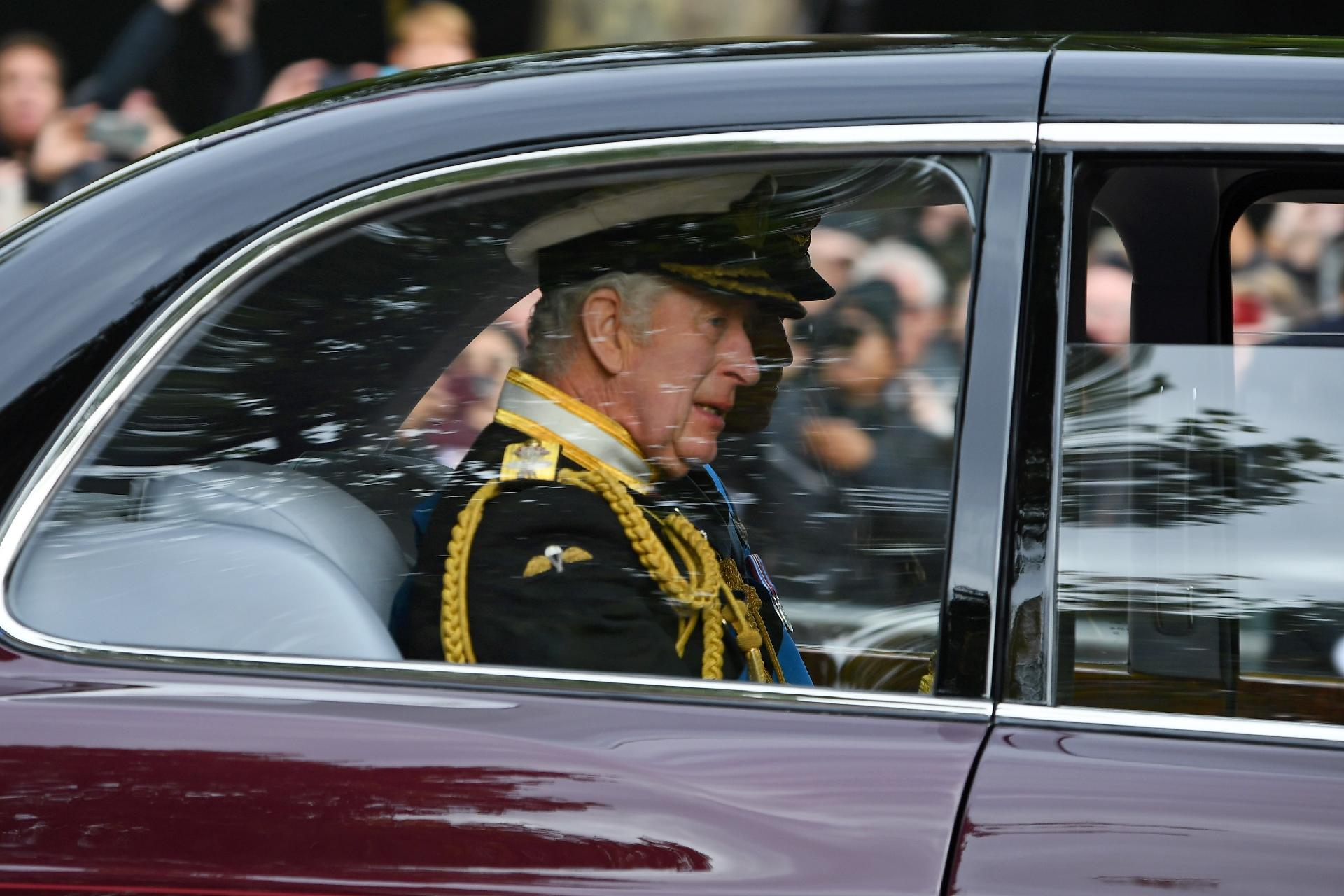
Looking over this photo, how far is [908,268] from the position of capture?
56.4 inches

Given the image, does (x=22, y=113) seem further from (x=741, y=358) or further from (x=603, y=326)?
(x=741, y=358)

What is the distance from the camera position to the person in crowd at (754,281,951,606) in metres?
1.41

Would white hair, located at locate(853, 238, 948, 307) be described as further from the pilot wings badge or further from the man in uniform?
the pilot wings badge

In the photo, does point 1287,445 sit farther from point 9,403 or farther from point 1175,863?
point 9,403

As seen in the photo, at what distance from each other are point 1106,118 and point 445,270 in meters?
0.62

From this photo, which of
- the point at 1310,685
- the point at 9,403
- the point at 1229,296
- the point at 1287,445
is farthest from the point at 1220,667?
the point at 9,403

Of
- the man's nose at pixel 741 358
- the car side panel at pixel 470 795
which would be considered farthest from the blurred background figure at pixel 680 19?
the car side panel at pixel 470 795

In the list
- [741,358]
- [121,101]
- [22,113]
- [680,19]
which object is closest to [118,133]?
[121,101]

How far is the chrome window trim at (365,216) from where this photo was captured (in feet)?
4.47

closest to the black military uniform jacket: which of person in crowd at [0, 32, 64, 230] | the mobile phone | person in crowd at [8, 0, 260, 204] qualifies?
person in crowd at [8, 0, 260, 204]

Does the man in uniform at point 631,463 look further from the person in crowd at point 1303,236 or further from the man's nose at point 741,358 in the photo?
the person in crowd at point 1303,236

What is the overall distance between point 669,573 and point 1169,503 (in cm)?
46

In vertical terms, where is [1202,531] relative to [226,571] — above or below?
above

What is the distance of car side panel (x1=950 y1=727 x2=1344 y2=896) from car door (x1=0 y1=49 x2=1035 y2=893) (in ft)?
0.14
